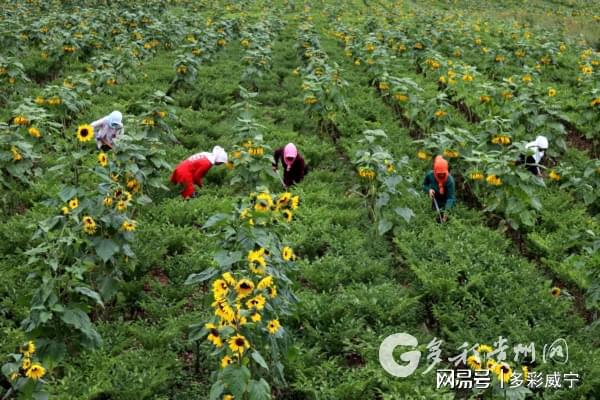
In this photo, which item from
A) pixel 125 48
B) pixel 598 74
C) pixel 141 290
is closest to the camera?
pixel 141 290

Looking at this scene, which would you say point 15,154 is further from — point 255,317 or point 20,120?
point 255,317

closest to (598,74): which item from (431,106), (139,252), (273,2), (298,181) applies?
(431,106)

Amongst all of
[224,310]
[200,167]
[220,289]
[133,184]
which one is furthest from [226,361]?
[200,167]

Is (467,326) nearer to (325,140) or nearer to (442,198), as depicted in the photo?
(442,198)

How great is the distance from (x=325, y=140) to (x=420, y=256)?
14.0 ft

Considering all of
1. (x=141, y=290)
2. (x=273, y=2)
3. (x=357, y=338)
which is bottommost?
(x=273, y=2)

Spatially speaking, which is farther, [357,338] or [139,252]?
[139,252]

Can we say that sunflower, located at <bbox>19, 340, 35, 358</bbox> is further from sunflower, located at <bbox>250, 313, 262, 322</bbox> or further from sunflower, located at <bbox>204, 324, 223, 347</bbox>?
sunflower, located at <bbox>250, 313, 262, 322</bbox>

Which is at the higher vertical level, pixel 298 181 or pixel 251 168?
pixel 251 168

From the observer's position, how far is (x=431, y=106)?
920 cm

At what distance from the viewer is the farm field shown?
421cm

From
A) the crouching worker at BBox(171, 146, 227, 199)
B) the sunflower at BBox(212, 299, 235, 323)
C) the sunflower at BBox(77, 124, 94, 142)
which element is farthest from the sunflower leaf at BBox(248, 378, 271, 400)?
the crouching worker at BBox(171, 146, 227, 199)

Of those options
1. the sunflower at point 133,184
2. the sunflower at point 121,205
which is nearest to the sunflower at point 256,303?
the sunflower at point 121,205

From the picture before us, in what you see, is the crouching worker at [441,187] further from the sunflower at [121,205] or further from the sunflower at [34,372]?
the sunflower at [34,372]
